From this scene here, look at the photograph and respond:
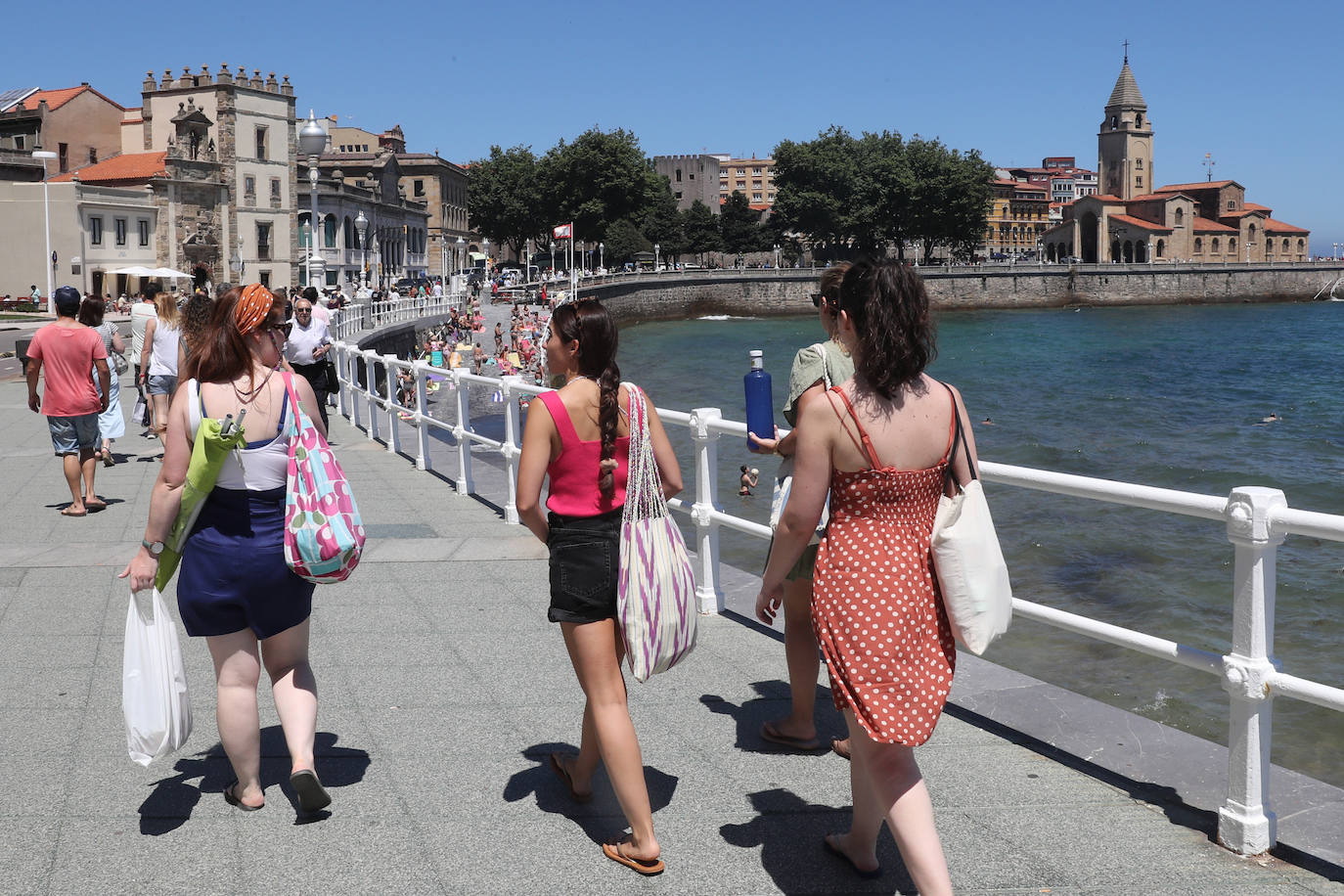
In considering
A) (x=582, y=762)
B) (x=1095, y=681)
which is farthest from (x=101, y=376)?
(x=1095, y=681)

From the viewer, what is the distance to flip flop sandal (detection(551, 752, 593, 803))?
369 centimetres

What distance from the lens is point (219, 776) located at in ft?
13.0

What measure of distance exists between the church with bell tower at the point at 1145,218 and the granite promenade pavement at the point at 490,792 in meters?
125

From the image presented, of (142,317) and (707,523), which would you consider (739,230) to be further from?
(707,523)

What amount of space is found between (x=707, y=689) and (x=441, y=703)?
3.33 feet

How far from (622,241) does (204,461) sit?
92751mm

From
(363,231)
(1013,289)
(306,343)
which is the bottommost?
(306,343)

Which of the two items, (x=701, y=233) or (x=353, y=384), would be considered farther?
(x=701, y=233)

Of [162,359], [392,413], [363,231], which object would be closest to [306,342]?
[392,413]

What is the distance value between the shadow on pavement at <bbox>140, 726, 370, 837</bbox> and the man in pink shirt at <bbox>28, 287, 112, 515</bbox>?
201 inches

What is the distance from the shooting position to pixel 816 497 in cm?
283

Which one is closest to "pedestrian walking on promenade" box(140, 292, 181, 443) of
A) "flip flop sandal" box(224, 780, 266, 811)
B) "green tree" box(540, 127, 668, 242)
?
"flip flop sandal" box(224, 780, 266, 811)

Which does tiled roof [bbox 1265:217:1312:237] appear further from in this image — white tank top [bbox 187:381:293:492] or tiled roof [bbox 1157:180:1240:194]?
white tank top [bbox 187:381:293:492]

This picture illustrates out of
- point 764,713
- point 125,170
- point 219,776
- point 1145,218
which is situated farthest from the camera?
point 1145,218
